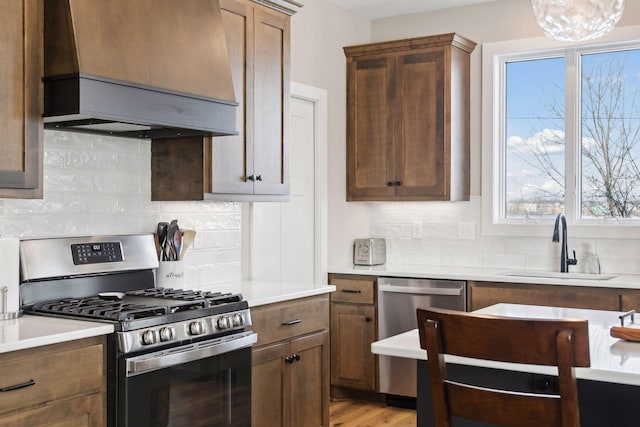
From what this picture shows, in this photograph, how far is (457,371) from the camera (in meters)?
2.22

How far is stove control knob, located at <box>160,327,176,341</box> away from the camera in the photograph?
275 centimetres

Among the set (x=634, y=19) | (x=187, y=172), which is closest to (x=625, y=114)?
(x=634, y=19)

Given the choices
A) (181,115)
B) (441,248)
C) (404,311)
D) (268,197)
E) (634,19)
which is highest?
(634,19)

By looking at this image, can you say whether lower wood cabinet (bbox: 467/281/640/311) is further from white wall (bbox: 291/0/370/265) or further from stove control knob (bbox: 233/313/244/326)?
stove control knob (bbox: 233/313/244/326)

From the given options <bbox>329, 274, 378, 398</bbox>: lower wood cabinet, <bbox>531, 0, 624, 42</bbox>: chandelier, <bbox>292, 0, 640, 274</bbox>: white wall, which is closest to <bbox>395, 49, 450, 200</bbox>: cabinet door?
<bbox>292, 0, 640, 274</bbox>: white wall

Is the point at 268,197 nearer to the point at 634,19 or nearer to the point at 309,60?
the point at 309,60

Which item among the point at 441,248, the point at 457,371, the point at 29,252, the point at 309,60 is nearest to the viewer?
the point at 457,371

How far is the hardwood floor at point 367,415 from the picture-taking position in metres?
4.51

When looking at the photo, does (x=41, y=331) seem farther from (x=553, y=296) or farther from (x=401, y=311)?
(x=553, y=296)

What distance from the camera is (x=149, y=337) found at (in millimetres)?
2686

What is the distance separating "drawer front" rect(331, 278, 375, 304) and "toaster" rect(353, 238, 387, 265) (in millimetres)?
369

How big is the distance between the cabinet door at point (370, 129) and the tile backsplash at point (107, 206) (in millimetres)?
1482

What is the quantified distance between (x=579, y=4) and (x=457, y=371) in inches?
53.3

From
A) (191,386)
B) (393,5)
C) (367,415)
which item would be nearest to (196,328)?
(191,386)
